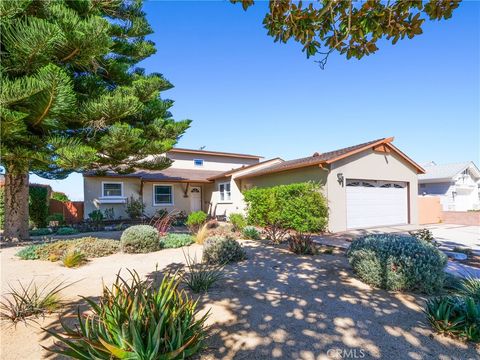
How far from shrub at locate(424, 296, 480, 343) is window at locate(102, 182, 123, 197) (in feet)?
58.3

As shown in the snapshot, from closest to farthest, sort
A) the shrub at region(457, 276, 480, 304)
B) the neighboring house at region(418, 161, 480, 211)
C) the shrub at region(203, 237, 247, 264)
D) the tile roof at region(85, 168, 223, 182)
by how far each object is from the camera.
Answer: the shrub at region(457, 276, 480, 304), the shrub at region(203, 237, 247, 264), the tile roof at region(85, 168, 223, 182), the neighboring house at region(418, 161, 480, 211)

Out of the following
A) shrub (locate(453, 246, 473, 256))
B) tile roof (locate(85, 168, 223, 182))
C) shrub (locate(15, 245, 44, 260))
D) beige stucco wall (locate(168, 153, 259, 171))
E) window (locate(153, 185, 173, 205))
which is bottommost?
shrub (locate(453, 246, 473, 256))

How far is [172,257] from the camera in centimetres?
727

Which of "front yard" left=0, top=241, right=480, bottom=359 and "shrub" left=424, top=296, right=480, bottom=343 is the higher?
"shrub" left=424, top=296, right=480, bottom=343

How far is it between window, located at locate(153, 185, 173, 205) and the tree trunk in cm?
882

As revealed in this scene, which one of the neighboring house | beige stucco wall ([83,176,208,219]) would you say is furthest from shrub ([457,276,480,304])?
the neighboring house

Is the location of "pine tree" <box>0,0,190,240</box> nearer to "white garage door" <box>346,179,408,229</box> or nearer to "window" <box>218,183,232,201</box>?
"window" <box>218,183,232,201</box>

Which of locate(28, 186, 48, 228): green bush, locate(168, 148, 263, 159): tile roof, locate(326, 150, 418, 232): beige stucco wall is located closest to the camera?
locate(326, 150, 418, 232): beige stucco wall

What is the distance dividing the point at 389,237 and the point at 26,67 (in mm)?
9768

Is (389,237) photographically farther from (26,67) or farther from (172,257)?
(26,67)

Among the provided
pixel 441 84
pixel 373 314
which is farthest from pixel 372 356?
pixel 441 84

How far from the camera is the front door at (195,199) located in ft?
66.6

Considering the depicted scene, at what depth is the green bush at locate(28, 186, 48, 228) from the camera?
1498 centimetres

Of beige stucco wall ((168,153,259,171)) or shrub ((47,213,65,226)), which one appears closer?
shrub ((47,213,65,226))
